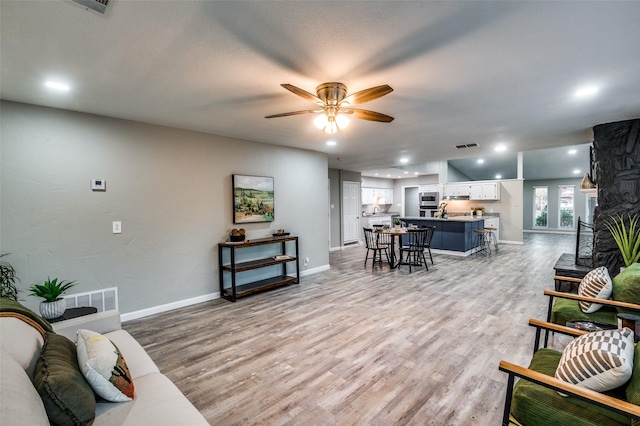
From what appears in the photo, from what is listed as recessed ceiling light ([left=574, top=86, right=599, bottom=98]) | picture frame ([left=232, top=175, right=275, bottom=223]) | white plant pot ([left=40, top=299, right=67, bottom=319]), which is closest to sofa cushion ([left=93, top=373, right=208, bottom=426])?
white plant pot ([left=40, top=299, right=67, bottom=319])

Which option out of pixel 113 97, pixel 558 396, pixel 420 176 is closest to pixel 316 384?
pixel 558 396

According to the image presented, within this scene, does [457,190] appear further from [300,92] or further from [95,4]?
[95,4]

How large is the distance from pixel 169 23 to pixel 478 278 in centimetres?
573

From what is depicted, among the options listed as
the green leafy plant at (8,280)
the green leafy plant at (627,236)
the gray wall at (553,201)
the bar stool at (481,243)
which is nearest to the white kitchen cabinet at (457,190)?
the bar stool at (481,243)

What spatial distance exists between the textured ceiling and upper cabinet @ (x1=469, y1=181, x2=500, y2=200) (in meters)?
6.40

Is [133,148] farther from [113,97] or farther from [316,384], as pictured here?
[316,384]

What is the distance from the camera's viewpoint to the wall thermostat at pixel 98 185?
3.26m

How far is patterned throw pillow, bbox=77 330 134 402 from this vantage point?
4.31 ft

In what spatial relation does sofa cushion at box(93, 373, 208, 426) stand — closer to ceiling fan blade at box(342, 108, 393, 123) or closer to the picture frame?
ceiling fan blade at box(342, 108, 393, 123)

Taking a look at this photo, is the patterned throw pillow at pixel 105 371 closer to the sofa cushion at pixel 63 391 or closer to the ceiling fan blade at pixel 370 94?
the sofa cushion at pixel 63 391

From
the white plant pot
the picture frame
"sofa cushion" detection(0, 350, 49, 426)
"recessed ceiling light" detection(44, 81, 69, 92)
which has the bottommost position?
the white plant pot

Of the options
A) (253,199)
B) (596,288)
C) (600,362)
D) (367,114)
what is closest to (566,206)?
(596,288)

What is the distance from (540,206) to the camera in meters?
13.2

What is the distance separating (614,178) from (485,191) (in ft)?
20.0
